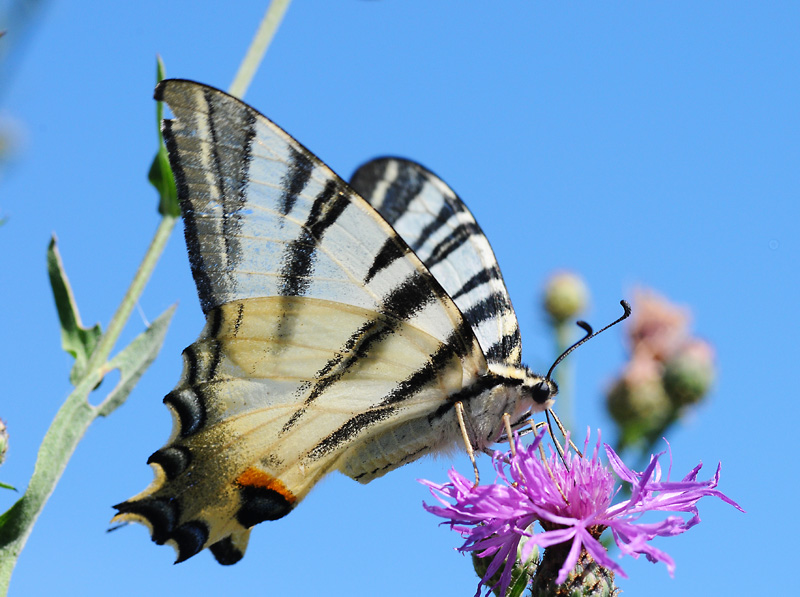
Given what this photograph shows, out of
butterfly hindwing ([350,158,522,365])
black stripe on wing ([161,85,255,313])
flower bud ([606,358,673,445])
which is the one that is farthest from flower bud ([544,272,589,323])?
black stripe on wing ([161,85,255,313])

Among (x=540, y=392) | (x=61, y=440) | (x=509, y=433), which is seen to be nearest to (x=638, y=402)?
(x=540, y=392)

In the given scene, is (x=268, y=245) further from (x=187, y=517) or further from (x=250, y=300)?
(x=187, y=517)

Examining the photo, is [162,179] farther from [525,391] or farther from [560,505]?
[560,505]

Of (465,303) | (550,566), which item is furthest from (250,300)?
(550,566)

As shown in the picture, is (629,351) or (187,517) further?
(629,351)

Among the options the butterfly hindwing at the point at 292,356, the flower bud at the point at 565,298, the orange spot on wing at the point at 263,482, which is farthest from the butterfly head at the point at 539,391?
the flower bud at the point at 565,298

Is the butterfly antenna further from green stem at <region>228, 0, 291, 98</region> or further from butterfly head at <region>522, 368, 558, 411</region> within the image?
green stem at <region>228, 0, 291, 98</region>
